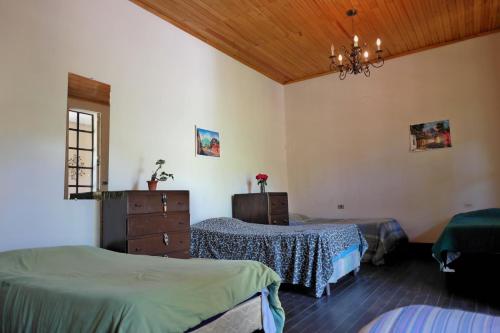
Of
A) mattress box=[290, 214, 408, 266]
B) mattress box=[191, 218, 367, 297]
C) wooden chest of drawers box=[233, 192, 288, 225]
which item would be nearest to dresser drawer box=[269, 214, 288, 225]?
wooden chest of drawers box=[233, 192, 288, 225]

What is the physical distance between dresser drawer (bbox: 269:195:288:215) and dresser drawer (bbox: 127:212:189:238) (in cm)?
166

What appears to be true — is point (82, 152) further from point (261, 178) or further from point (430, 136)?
point (430, 136)

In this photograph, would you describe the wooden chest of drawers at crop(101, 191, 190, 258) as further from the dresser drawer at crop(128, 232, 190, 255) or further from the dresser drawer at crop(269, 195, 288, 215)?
the dresser drawer at crop(269, 195, 288, 215)

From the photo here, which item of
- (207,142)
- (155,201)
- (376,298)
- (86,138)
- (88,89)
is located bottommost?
(376,298)

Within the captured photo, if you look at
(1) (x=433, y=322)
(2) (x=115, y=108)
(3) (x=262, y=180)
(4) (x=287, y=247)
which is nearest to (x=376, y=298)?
(4) (x=287, y=247)

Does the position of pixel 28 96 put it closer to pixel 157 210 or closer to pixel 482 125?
pixel 157 210

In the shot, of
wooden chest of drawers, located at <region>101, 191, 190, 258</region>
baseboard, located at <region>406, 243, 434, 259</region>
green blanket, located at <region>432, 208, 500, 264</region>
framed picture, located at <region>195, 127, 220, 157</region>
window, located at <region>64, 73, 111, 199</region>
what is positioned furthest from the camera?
baseboard, located at <region>406, 243, 434, 259</region>

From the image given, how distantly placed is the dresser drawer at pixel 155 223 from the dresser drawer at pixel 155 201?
5 centimetres

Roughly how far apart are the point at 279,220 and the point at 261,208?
36 centimetres

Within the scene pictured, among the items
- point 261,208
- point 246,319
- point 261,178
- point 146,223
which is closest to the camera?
point 246,319

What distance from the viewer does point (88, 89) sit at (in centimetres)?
315

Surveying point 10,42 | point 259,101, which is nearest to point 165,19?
point 10,42

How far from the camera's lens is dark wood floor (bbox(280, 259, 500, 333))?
2.59m

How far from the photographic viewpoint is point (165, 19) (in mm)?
4059
